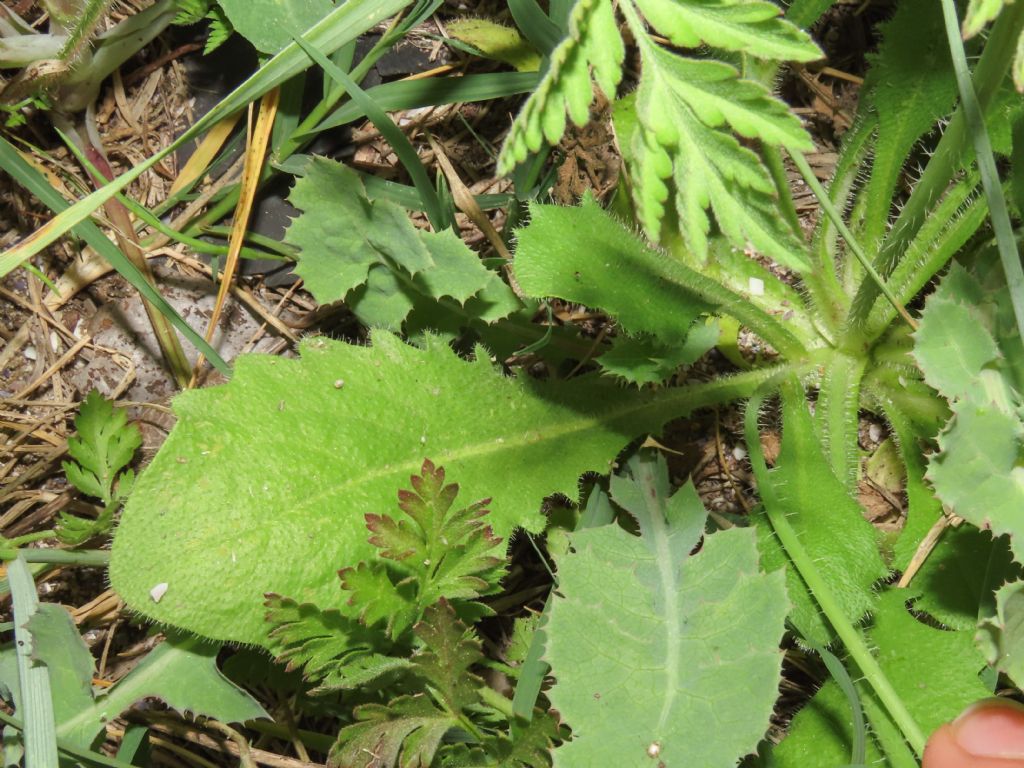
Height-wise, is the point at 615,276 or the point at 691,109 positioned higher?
the point at 691,109

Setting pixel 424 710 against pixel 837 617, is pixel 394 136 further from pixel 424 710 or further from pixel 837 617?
pixel 837 617

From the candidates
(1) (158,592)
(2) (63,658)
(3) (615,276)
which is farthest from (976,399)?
(2) (63,658)

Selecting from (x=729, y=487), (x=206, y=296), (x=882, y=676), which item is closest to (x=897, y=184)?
(x=729, y=487)

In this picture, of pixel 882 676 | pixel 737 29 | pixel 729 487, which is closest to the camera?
pixel 737 29

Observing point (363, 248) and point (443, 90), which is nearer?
point (363, 248)

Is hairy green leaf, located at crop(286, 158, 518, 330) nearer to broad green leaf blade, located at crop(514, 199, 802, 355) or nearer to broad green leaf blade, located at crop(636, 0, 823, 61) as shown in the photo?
broad green leaf blade, located at crop(514, 199, 802, 355)

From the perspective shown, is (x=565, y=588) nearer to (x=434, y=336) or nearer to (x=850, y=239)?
(x=434, y=336)
